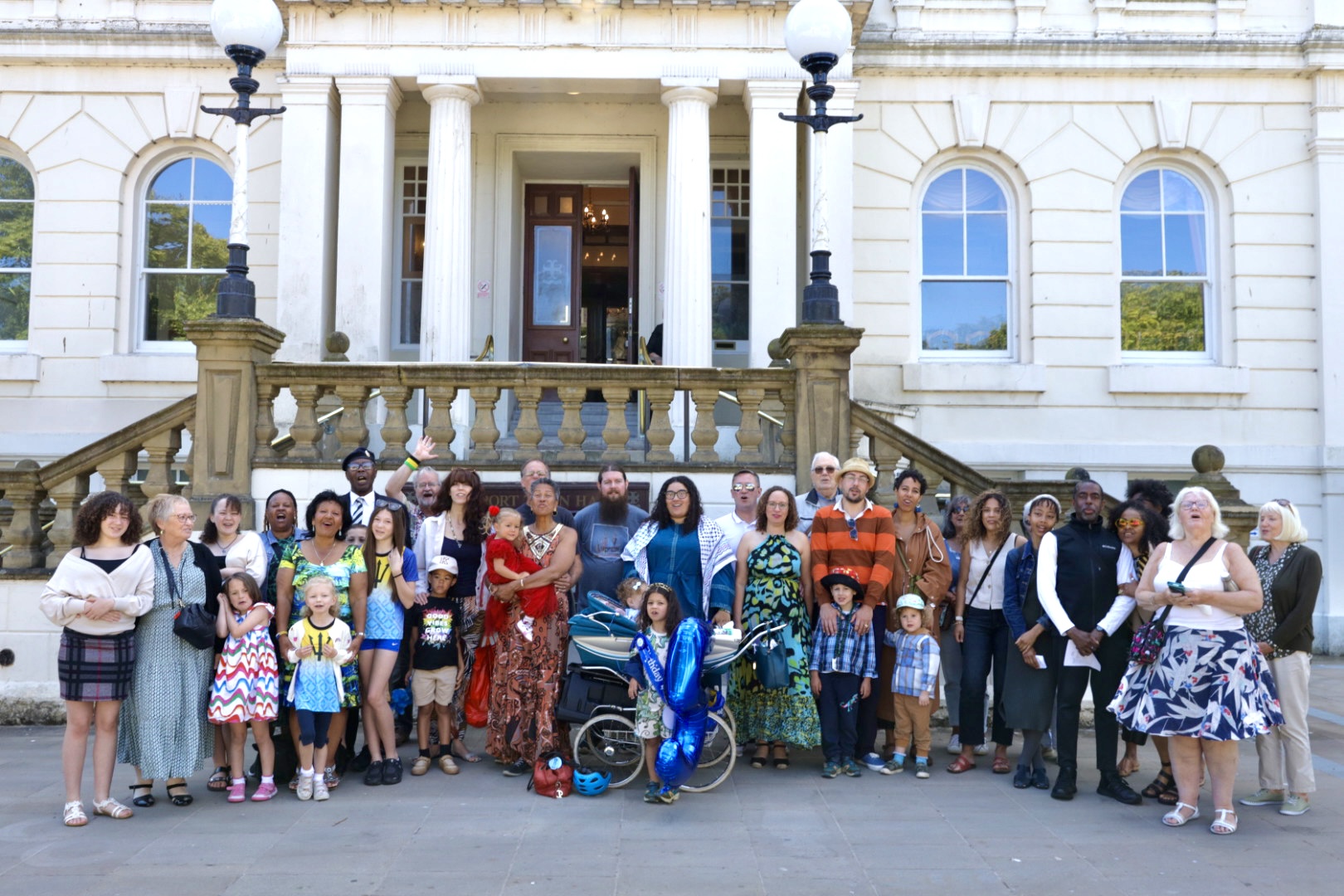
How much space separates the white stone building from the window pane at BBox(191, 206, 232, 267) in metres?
0.04

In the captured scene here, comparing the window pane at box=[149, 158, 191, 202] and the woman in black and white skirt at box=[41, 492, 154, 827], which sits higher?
the window pane at box=[149, 158, 191, 202]

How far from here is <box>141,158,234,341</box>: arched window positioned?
14.8 metres

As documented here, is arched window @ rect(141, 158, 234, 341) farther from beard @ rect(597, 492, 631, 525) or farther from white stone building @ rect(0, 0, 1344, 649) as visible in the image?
beard @ rect(597, 492, 631, 525)

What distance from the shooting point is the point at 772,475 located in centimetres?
923

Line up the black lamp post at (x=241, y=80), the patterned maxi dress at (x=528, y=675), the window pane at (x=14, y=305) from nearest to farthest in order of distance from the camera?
the patterned maxi dress at (x=528, y=675) → the black lamp post at (x=241, y=80) → the window pane at (x=14, y=305)

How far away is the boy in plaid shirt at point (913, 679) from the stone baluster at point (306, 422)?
491cm

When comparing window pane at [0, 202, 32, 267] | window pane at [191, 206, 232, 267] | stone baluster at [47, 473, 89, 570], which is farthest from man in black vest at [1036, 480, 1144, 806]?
window pane at [0, 202, 32, 267]

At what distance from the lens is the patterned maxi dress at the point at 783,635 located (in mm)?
7055

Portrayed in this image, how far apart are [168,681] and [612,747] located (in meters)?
2.56

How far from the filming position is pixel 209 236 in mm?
14977

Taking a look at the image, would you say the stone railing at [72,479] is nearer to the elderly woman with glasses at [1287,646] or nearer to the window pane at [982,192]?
the elderly woman with glasses at [1287,646]

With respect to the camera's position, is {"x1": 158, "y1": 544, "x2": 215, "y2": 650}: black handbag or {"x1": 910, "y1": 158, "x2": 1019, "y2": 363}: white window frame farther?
{"x1": 910, "y1": 158, "x2": 1019, "y2": 363}: white window frame

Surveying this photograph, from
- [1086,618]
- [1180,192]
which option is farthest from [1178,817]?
[1180,192]

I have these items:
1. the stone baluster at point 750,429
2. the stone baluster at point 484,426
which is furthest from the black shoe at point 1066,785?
the stone baluster at point 484,426
